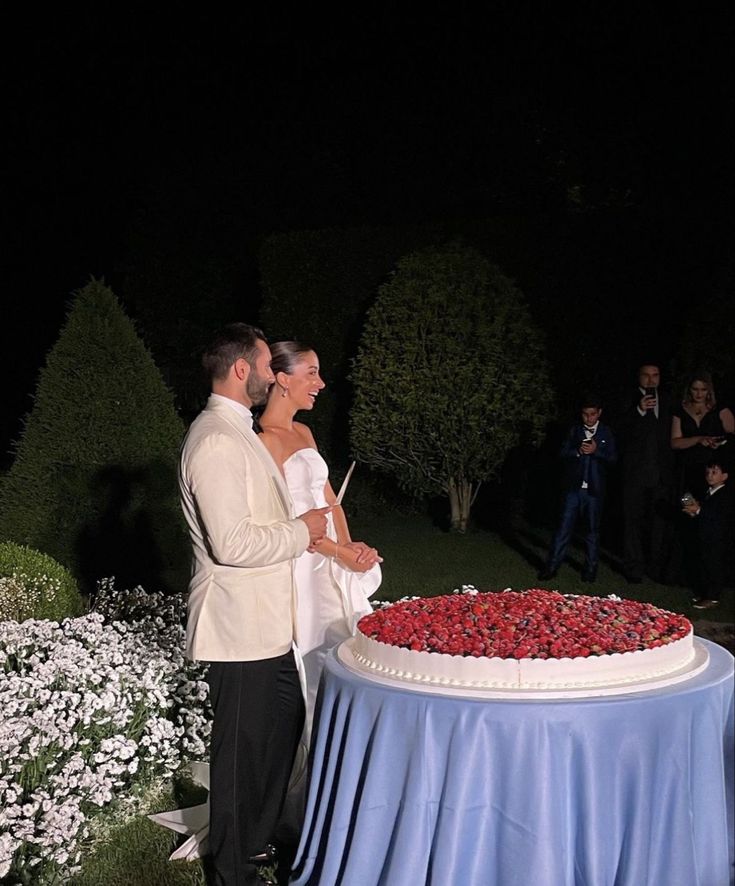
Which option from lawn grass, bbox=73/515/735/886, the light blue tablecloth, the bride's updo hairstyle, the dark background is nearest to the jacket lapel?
the light blue tablecloth

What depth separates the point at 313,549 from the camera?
5.05 meters

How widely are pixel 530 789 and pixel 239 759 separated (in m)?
1.09

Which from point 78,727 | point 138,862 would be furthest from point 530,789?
point 78,727

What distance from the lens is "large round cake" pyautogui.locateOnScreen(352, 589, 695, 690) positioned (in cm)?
397

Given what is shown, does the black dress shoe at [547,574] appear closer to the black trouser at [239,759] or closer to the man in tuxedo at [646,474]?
the man in tuxedo at [646,474]

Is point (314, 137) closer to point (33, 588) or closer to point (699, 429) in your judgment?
point (699, 429)

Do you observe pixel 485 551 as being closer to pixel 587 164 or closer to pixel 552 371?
pixel 552 371

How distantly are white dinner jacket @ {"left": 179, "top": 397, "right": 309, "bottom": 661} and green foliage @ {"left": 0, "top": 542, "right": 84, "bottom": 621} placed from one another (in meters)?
3.29

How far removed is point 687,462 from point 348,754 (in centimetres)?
723

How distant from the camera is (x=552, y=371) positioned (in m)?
13.8

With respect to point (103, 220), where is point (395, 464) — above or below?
below

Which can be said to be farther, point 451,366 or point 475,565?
point 451,366

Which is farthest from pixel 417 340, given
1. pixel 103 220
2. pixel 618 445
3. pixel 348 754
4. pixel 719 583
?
pixel 103 220

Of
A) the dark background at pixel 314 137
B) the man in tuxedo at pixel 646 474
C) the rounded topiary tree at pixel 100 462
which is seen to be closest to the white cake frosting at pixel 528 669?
the rounded topiary tree at pixel 100 462
